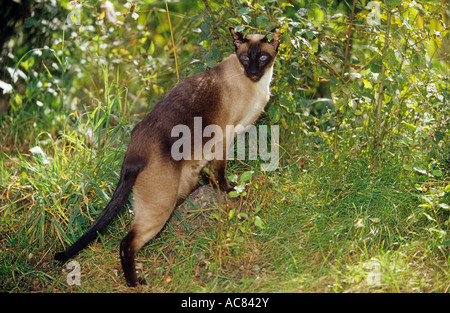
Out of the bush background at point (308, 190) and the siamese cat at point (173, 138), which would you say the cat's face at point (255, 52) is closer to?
the siamese cat at point (173, 138)

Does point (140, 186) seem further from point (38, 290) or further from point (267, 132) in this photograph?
point (267, 132)

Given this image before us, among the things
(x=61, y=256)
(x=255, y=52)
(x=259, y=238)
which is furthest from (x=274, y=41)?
(x=61, y=256)

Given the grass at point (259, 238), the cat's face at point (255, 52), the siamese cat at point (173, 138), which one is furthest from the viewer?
the cat's face at point (255, 52)

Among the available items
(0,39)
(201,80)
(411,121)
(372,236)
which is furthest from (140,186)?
(0,39)

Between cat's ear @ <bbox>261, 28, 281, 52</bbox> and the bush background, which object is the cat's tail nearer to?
the bush background

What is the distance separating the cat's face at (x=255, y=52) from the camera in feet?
10.3

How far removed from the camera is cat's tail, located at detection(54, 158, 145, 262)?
282cm

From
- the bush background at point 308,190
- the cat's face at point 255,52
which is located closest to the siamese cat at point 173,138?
the cat's face at point 255,52

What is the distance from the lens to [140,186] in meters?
2.88

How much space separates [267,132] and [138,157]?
46.1 inches


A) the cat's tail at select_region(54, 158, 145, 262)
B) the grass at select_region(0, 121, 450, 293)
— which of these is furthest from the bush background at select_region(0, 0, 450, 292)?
the cat's tail at select_region(54, 158, 145, 262)

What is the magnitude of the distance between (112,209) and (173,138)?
1.84 feet

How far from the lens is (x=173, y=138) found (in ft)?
9.71

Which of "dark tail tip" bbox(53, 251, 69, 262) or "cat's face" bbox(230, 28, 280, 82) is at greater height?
"cat's face" bbox(230, 28, 280, 82)
